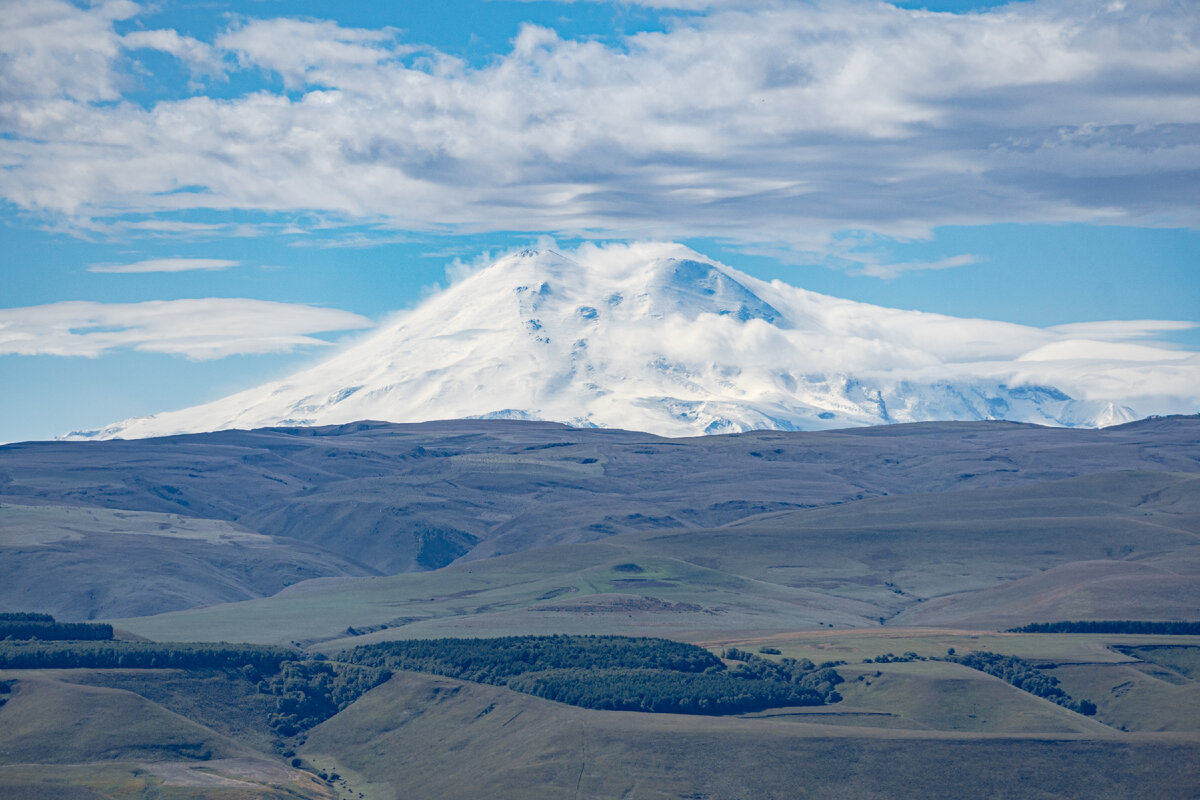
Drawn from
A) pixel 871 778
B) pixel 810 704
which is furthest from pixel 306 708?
pixel 871 778

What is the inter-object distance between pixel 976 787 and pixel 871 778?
9813 millimetres

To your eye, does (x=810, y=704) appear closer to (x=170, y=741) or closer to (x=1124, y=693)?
(x=1124, y=693)

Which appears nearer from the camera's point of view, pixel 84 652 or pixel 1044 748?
pixel 1044 748

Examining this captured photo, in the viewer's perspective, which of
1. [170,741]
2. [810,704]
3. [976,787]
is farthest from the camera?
[810,704]

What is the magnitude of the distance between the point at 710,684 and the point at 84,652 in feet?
247

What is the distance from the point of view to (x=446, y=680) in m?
198

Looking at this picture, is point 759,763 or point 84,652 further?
point 84,652

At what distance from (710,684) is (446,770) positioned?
35.4m

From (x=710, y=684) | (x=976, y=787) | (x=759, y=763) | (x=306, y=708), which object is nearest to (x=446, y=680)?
(x=306, y=708)

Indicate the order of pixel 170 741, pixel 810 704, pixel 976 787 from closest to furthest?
pixel 976 787
pixel 170 741
pixel 810 704

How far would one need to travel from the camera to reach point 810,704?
188m

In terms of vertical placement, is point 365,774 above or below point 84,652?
below

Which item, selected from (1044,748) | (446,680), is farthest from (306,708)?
(1044,748)

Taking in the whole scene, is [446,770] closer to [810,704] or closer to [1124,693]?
[810,704]
